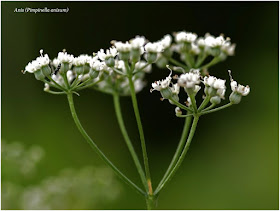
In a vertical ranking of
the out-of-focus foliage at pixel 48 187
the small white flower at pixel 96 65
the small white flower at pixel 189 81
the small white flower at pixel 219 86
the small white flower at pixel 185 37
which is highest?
the small white flower at pixel 185 37

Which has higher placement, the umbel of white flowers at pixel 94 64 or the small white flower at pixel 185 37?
the small white flower at pixel 185 37

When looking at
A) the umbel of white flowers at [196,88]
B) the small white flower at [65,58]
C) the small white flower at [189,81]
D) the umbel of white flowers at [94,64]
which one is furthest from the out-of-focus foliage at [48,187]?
the small white flower at [189,81]

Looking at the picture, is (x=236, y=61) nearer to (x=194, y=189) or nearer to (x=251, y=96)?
(x=251, y=96)

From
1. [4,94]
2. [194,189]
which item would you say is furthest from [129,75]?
[4,94]

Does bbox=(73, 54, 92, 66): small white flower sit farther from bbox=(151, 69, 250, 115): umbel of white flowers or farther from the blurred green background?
the blurred green background

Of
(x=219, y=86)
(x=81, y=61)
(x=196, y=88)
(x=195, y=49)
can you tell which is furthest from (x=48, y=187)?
(x=219, y=86)

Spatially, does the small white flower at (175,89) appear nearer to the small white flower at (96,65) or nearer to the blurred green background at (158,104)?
the small white flower at (96,65)

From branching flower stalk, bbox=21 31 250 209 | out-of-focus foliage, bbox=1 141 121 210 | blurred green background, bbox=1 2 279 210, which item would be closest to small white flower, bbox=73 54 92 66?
branching flower stalk, bbox=21 31 250 209
